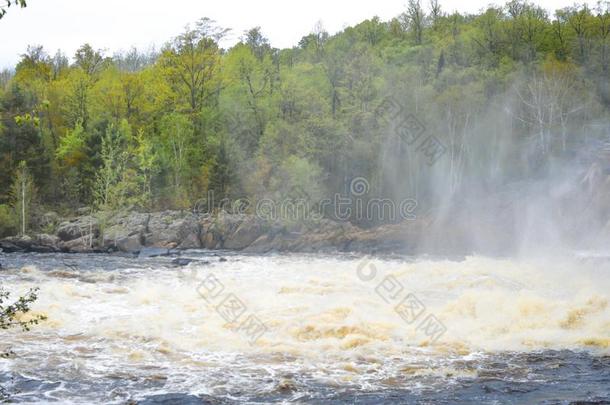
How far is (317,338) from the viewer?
63.4 feet

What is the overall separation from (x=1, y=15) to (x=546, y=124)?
62.5m

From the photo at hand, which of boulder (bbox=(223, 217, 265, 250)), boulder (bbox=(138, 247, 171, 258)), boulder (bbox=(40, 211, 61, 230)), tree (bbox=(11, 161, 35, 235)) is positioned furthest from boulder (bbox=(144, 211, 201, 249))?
tree (bbox=(11, 161, 35, 235))

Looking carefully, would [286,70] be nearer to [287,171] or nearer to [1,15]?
[287,171]

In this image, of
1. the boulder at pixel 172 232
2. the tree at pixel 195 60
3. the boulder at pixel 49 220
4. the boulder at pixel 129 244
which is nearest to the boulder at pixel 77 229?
the boulder at pixel 49 220

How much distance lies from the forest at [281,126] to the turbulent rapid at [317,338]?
79.3 ft

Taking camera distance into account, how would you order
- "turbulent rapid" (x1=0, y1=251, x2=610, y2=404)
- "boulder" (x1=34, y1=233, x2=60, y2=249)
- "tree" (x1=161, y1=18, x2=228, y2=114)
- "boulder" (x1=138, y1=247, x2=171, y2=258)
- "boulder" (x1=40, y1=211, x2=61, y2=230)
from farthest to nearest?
"tree" (x1=161, y1=18, x2=228, y2=114) < "boulder" (x1=40, y1=211, x2=61, y2=230) < "boulder" (x1=34, y1=233, x2=60, y2=249) < "boulder" (x1=138, y1=247, x2=171, y2=258) < "turbulent rapid" (x1=0, y1=251, x2=610, y2=404)

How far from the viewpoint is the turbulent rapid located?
14.8 metres

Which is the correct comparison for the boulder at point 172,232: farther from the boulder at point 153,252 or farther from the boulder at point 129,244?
the boulder at point 153,252

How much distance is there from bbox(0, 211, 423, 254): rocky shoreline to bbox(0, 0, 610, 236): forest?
2299mm

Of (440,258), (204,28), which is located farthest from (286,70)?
(440,258)

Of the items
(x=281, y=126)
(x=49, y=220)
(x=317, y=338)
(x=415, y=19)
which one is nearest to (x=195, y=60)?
(x=281, y=126)

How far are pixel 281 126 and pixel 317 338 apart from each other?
143 ft

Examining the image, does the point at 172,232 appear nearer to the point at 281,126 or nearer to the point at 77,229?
the point at 77,229

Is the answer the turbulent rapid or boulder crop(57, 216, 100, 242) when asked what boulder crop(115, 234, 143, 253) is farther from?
the turbulent rapid
